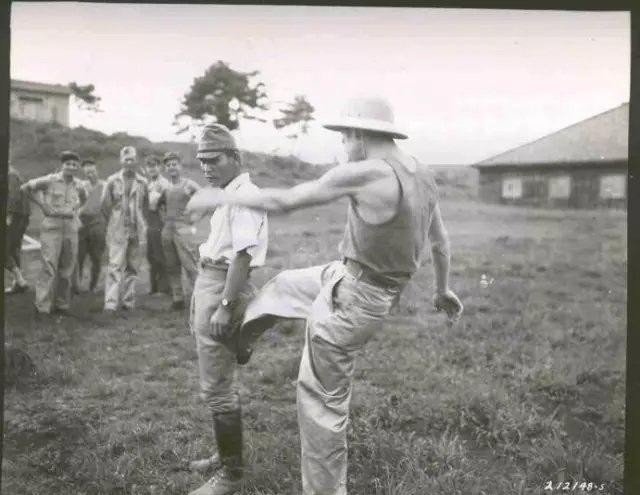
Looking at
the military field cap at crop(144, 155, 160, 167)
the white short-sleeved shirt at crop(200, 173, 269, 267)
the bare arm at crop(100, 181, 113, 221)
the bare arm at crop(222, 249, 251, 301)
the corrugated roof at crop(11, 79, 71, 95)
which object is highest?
the corrugated roof at crop(11, 79, 71, 95)

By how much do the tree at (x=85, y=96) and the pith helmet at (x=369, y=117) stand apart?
1.50 meters

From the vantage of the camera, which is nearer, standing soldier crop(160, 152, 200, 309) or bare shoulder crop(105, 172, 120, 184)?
standing soldier crop(160, 152, 200, 309)

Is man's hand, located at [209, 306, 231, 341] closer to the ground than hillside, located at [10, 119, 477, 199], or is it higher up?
closer to the ground

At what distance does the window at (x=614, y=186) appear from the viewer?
357cm

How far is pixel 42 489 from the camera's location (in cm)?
339

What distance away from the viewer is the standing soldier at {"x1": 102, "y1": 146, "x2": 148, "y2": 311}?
3.60 m

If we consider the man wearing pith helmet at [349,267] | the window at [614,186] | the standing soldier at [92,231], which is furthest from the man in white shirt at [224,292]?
the window at [614,186]

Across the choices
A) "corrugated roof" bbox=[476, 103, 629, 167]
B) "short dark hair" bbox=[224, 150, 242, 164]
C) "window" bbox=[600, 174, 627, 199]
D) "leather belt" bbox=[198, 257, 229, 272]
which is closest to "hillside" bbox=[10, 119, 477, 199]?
"short dark hair" bbox=[224, 150, 242, 164]

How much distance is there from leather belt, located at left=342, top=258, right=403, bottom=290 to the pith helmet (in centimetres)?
73

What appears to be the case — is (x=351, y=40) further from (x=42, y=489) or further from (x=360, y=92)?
(x=42, y=489)

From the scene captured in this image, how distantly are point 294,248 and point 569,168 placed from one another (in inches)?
71.1

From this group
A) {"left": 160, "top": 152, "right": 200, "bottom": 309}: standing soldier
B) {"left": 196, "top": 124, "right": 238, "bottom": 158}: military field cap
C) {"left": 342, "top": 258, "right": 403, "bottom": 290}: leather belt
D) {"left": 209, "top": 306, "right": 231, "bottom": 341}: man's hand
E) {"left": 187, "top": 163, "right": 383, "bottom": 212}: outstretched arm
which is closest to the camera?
{"left": 187, "top": 163, "right": 383, "bottom": 212}: outstretched arm

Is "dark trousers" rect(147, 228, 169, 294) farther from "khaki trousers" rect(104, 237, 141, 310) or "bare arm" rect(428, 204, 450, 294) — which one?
"bare arm" rect(428, 204, 450, 294)

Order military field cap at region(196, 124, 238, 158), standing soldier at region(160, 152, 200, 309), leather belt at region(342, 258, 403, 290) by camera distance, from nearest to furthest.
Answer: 1. leather belt at region(342, 258, 403, 290)
2. military field cap at region(196, 124, 238, 158)
3. standing soldier at region(160, 152, 200, 309)
